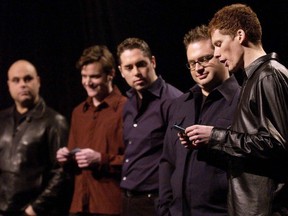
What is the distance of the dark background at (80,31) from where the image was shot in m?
3.87

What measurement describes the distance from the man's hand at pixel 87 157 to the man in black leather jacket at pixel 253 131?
3.75 feet

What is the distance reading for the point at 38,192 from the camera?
155 inches

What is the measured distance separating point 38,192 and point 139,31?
4.16 feet

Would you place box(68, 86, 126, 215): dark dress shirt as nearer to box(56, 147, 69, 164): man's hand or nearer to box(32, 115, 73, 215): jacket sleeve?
box(56, 147, 69, 164): man's hand

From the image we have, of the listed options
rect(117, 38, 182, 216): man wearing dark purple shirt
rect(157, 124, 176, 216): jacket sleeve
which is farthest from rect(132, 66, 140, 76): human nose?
rect(157, 124, 176, 216): jacket sleeve

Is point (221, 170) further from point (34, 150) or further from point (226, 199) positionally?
point (34, 150)

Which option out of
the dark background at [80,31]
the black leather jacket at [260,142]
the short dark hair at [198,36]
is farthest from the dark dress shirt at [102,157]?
the black leather jacket at [260,142]

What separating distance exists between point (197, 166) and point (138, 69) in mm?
901

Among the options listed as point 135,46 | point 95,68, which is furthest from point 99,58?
point 135,46

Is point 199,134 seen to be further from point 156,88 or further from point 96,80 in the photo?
point 96,80

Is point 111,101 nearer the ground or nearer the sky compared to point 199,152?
nearer the sky

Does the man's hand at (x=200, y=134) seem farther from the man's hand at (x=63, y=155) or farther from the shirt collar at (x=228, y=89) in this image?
the man's hand at (x=63, y=155)

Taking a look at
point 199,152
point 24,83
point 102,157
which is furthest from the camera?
point 24,83

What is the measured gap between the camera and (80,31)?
176 inches
